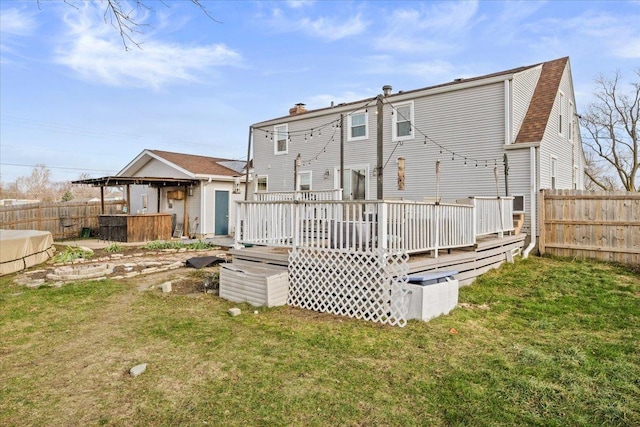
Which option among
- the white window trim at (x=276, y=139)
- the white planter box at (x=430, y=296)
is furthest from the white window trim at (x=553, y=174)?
the white window trim at (x=276, y=139)

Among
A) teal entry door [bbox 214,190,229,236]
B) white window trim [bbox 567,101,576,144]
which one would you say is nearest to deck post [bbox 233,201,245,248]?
teal entry door [bbox 214,190,229,236]

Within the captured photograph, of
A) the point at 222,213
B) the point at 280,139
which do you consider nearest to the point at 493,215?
the point at 280,139

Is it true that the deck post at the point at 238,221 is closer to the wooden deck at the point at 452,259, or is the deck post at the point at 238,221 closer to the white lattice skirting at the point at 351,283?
the wooden deck at the point at 452,259

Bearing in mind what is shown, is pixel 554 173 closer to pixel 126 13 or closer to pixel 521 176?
pixel 521 176

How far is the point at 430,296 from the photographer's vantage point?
16.3 ft

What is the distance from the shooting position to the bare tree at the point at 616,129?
2544 cm

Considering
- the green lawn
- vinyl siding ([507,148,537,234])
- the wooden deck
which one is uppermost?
vinyl siding ([507,148,537,234])

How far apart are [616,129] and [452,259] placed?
2828 cm

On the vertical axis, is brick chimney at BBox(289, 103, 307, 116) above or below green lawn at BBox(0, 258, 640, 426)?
above

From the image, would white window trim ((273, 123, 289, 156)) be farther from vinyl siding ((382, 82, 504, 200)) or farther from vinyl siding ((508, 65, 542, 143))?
vinyl siding ((508, 65, 542, 143))

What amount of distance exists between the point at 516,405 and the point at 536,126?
32.6 ft

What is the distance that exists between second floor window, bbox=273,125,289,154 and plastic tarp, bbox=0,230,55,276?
8.78 metres

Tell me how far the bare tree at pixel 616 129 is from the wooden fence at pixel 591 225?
63.3ft

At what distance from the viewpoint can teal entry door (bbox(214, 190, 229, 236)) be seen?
1658cm
